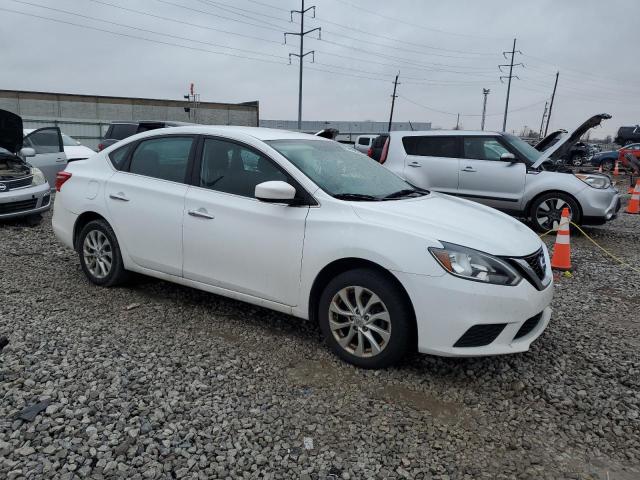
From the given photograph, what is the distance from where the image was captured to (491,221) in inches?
147

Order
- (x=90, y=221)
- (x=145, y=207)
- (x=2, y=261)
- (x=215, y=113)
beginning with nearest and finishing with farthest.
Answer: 1. (x=145, y=207)
2. (x=90, y=221)
3. (x=2, y=261)
4. (x=215, y=113)

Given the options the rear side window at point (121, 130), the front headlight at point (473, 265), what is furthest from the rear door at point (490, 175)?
the rear side window at point (121, 130)

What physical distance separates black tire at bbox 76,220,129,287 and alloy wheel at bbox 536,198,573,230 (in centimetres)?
677

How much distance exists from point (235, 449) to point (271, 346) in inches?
48.8

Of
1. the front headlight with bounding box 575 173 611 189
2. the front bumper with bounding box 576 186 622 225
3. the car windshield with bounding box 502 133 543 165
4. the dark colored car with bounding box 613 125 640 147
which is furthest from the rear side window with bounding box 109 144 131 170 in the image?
the dark colored car with bounding box 613 125 640 147

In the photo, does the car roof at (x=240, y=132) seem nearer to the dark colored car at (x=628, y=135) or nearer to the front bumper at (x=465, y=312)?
the front bumper at (x=465, y=312)

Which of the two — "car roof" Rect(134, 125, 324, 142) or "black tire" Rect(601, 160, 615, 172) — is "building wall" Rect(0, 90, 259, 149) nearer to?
"car roof" Rect(134, 125, 324, 142)

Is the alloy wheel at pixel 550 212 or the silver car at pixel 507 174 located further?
the alloy wheel at pixel 550 212

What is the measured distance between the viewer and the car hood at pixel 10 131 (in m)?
8.30

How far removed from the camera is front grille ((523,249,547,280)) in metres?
3.37

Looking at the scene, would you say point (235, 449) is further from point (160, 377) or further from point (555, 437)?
point (555, 437)

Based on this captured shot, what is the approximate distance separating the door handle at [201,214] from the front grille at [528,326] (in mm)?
2374

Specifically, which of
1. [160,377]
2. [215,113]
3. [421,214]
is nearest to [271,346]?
[160,377]

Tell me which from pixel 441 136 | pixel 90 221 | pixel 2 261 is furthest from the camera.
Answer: pixel 441 136
